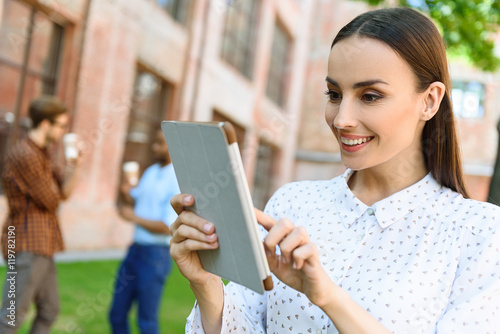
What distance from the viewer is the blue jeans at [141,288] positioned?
3445 millimetres

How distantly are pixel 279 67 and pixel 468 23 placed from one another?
11.1 m

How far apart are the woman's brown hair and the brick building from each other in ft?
2.61

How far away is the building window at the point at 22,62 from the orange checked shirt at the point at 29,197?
3668mm

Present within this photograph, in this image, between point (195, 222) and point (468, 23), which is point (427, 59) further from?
point (468, 23)

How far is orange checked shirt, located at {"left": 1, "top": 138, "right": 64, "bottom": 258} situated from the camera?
9.94 feet

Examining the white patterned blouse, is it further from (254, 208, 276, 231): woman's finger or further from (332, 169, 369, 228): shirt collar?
(254, 208, 276, 231): woman's finger

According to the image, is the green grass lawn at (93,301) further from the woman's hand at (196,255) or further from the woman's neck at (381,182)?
the woman's neck at (381,182)

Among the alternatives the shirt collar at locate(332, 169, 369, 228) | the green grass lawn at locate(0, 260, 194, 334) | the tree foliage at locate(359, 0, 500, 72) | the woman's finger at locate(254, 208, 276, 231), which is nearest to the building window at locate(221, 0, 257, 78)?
the tree foliage at locate(359, 0, 500, 72)

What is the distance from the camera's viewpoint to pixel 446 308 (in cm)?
128

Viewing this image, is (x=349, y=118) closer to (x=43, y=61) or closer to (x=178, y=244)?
(x=178, y=244)

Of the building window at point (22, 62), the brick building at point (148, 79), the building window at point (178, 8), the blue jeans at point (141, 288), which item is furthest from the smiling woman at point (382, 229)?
the building window at point (178, 8)

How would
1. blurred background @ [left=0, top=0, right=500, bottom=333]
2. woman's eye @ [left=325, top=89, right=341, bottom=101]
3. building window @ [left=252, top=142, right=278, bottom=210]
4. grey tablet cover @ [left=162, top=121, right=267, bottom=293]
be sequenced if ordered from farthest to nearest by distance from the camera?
1. building window @ [left=252, top=142, right=278, bottom=210]
2. blurred background @ [left=0, top=0, right=500, bottom=333]
3. woman's eye @ [left=325, top=89, right=341, bottom=101]
4. grey tablet cover @ [left=162, top=121, right=267, bottom=293]

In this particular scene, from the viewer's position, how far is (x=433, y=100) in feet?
4.83

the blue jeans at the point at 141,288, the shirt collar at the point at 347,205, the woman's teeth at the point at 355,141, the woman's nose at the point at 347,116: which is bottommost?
the blue jeans at the point at 141,288
